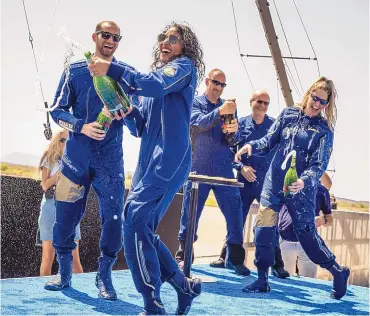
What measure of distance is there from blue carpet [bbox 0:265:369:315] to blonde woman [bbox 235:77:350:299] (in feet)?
0.78

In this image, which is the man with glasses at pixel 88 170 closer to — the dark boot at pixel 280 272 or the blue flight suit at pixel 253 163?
the blue flight suit at pixel 253 163

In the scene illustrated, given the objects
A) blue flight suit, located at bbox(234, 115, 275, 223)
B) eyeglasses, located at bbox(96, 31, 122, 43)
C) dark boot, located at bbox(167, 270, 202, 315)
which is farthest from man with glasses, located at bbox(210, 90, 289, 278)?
dark boot, located at bbox(167, 270, 202, 315)

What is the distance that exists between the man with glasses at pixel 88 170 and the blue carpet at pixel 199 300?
0.20m

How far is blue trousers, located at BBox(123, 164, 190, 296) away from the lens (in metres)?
2.84

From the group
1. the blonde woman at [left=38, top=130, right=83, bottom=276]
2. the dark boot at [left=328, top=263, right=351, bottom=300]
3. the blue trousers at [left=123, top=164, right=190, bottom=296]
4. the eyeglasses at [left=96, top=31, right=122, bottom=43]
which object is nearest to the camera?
the blue trousers at [left=123, top=164, right=190, bottom=296]

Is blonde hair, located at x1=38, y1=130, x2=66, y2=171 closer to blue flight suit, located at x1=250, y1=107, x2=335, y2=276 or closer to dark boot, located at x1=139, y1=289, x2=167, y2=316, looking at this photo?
blue flight suit, located at x1=250, y1=107, x2=335, y2=276

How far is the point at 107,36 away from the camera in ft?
11.6

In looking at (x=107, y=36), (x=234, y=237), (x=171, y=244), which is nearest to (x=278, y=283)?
(x=234, y=237)

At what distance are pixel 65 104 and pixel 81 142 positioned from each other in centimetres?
30

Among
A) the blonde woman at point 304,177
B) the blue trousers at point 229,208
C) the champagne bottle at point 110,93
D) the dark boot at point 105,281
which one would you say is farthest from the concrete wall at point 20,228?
the champagne bottle at point 110,93

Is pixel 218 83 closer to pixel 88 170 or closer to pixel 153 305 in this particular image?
pixel 88 170

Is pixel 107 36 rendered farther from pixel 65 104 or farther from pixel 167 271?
pixel 167 271

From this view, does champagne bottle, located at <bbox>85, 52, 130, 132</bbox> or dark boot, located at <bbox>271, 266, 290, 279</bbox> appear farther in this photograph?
dark boot, located at <bbox>271, 266, 290, 279</bbox>

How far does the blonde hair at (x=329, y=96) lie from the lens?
14.3ft
